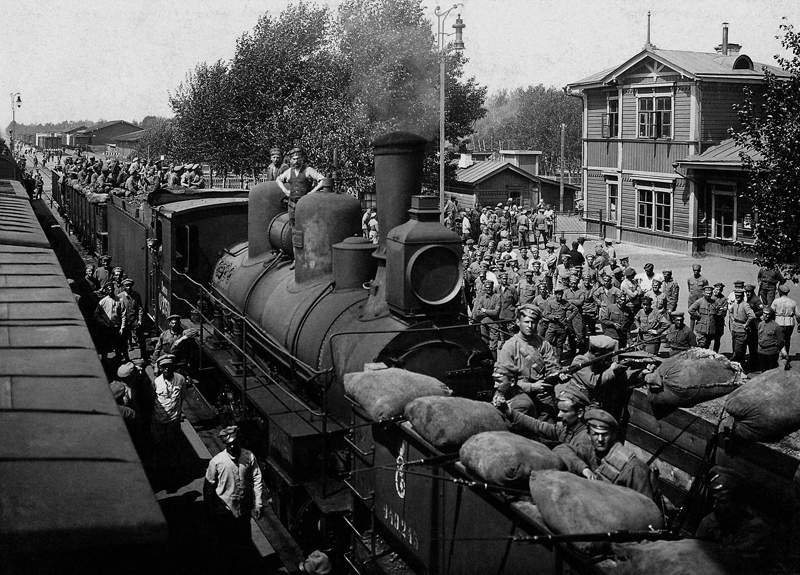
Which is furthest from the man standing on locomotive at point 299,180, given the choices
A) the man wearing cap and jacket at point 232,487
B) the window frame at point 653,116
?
the window frame at point 653,116

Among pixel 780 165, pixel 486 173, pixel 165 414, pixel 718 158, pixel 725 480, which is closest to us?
pixel 725 480

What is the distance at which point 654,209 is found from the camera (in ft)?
99.7

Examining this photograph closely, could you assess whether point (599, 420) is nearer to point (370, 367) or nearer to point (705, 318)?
point (370, 367)

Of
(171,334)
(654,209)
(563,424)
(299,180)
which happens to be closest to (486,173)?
(654,209)

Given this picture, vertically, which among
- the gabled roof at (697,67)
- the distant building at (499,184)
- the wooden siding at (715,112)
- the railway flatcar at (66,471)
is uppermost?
the gabled roof at (697,67)

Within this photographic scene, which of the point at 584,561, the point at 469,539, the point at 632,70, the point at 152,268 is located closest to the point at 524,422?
the point at 469,539

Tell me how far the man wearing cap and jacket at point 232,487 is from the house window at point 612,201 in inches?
1045

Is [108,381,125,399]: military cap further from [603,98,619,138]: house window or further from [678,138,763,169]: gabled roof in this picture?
[603,98,619,138]: house window

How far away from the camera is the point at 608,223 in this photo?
32906mm

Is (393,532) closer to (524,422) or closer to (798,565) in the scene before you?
(524,422)

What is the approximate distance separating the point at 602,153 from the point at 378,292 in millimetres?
26819

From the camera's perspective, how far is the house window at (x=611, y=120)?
106ft

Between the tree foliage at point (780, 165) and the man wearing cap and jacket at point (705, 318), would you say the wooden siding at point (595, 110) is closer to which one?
the man wearing cap and jacket at point (705, 318)

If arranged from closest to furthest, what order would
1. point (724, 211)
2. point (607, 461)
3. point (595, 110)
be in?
point (607, 461) < point (724, 211) < point (595, 110)
